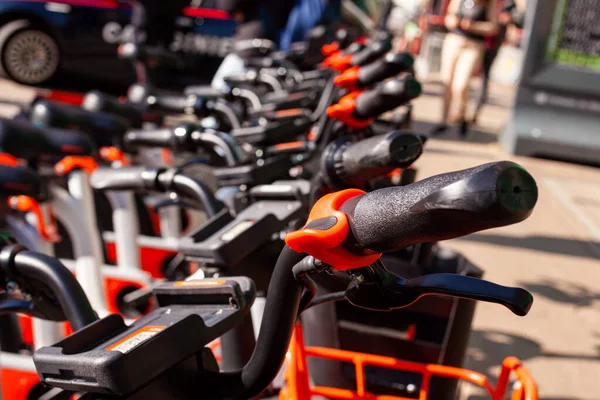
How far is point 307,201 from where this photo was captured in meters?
1.62

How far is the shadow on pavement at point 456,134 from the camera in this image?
739cm

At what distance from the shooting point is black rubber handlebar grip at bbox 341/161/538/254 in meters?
0.62

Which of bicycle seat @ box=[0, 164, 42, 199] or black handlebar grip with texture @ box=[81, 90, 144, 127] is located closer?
bicycle seat @ box=[0, 164, 42, 199]

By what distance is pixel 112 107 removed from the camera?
3.10 meters

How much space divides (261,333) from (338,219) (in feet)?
1.03

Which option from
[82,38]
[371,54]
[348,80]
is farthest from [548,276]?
[82,38]

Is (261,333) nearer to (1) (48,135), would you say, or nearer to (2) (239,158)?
(2) (239,158)

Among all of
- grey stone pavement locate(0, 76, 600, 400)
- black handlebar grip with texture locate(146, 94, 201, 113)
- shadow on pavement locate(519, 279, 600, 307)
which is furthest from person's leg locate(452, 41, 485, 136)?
black handlebar grip with texture locate(146, 94, 201, 113)

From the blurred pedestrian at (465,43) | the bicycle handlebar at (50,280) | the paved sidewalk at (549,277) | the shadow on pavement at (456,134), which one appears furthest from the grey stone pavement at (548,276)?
the bicycle handlebar at (50,280)

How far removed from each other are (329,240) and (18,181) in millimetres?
1622

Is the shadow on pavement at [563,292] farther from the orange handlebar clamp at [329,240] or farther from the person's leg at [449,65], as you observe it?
the person's leg at [449,65]

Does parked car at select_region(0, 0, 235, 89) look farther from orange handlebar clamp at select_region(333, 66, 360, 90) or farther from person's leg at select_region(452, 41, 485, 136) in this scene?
orange handlebar clamp at select_region(333, 66, 360, 90)

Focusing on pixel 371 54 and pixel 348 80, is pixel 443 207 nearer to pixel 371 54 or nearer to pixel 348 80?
pixel 348 80

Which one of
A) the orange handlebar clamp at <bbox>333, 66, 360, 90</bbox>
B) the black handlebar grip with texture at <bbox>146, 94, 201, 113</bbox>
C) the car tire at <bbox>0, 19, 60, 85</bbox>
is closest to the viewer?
the orange handlebar clamp at <bbox>333, 66, 360, 90</bbox>
